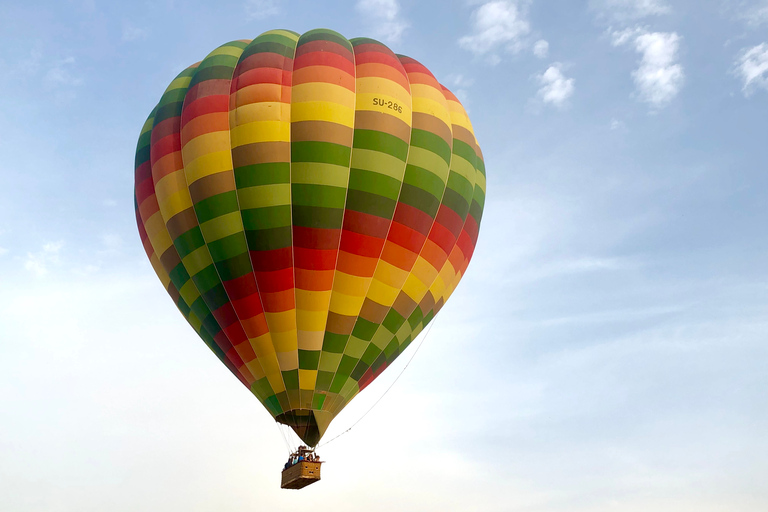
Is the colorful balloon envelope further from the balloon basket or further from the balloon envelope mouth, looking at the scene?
the balloon basket

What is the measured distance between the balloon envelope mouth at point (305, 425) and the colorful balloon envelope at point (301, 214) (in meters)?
0.03

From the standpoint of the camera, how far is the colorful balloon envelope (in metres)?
14.5

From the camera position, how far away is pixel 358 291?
48.8 feet

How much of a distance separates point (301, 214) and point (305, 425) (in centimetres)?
403

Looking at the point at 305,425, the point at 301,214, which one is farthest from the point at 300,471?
the point at 301,214

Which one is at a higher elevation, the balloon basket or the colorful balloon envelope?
the colorful balloon envelope

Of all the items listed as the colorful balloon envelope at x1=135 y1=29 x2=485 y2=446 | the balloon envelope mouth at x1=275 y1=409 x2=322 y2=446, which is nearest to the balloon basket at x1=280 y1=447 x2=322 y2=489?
the balloon envelope mouth at x1=275 y1=409 x2=322 y2=446

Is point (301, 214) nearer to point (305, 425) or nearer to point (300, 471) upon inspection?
point (305, 425)

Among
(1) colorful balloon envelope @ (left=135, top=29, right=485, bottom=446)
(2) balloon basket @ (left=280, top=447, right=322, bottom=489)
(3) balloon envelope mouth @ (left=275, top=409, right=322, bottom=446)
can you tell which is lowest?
(2) balloon basket @ (left=280, top=447, right=322, bottom=489)

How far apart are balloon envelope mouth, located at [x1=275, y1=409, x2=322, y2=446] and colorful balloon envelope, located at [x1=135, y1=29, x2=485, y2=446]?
30 millimetres

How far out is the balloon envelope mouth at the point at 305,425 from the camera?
48.3 feet

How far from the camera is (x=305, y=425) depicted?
1473 cm

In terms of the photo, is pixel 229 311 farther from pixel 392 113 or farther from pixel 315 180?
pixel 392 113

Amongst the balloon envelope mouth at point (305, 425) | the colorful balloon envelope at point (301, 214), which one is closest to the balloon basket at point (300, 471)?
the balloon envelope mouth at point (305, 425)
